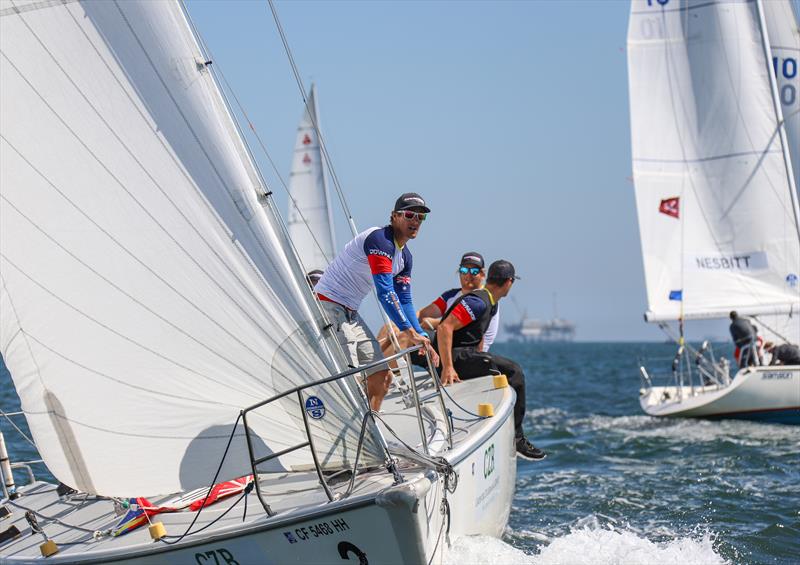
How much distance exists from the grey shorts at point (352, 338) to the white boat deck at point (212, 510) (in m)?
0.53

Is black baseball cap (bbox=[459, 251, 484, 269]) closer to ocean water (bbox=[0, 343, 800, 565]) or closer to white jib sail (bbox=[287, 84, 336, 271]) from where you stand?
ocean water (bbox=[0, 343, 800, 565])

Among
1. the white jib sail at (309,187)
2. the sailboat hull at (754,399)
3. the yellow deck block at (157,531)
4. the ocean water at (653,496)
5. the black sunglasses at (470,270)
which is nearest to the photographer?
the yellow deck block at (157,531)

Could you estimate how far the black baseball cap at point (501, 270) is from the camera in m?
7.93

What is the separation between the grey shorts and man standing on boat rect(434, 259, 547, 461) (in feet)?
3.89

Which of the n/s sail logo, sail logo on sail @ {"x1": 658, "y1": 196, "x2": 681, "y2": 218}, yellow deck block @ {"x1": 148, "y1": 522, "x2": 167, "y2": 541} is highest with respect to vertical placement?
the n/s sail logo

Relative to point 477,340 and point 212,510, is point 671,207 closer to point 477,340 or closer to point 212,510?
point 477,340

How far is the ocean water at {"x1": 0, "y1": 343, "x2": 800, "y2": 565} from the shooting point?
6.79 meters

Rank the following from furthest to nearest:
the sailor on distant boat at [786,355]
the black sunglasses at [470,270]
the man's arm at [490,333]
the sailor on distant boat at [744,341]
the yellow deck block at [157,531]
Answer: the sailor on distant boat at [744,341] < the sailor on distant boat at [786,355] < the man's arm at [490,333] < the black sunglasses at [470,270] < the yellow deck block at [157,531]

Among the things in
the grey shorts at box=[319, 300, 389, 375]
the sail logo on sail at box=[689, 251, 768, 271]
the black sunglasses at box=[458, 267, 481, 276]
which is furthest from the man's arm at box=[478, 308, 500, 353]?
the sail logo on sail at box=[689, 251, 768, 271]

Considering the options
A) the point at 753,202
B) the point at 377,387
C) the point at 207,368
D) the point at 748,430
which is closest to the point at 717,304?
the point at 753,202

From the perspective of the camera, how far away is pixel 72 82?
5.44m

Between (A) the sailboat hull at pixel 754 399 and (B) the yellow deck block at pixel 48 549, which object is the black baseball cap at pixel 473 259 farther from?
(A) the sailboat hull at pixel 754 399

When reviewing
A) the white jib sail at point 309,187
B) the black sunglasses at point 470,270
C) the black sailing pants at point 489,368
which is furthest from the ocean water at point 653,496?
the white jib sail at point 309,187

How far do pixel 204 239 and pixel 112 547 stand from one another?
1595 millimetres
